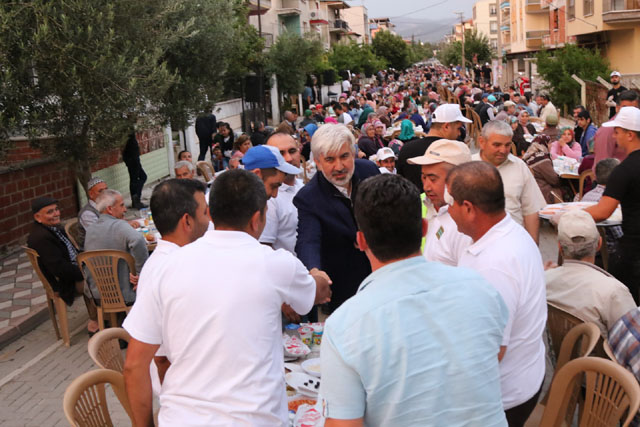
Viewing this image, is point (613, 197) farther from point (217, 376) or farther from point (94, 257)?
point (94, 257)

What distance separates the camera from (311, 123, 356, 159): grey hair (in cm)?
380

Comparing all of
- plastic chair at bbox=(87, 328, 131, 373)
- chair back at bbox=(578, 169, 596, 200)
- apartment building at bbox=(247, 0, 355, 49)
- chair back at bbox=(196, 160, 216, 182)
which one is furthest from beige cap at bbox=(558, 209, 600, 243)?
apartment building at bbox=(247, 0, 355, 49)

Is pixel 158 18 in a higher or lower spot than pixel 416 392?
higher

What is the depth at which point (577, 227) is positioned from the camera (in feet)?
11.9

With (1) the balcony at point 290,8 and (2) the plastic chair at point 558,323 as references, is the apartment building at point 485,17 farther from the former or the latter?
(2) the plastic chair at point 558,323

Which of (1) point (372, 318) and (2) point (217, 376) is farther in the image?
(2) point (217, 376)

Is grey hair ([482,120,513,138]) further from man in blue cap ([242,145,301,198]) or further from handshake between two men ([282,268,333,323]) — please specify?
handshake between two men ([282,268,333,323])

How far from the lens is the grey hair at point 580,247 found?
3.67 metres

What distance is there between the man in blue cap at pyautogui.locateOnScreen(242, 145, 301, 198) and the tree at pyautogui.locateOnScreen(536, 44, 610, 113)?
22358 mm

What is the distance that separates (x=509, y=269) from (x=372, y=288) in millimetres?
992

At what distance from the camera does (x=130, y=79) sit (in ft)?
26.1

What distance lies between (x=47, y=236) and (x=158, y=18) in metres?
→ 3.94

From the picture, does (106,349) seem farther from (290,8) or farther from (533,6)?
(533,6)

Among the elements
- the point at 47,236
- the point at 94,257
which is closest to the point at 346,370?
the point at 94,257
